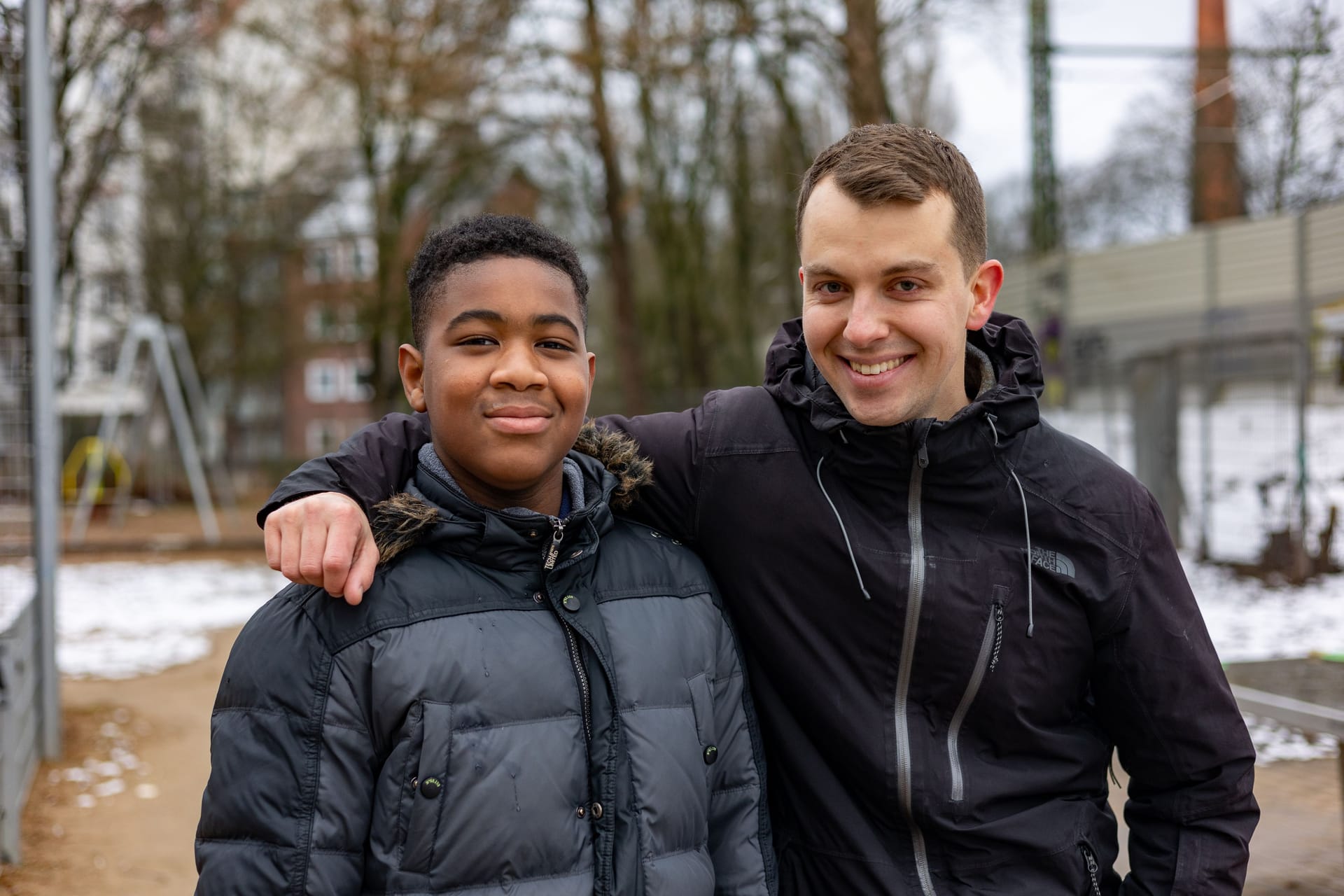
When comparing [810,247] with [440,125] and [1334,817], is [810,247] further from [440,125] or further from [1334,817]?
[440,125]

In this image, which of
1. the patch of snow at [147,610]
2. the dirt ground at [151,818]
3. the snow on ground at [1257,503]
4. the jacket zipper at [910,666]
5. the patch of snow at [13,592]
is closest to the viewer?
the jacket zipper at [910,666]

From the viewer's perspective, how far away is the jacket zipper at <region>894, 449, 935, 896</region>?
2.13 meters

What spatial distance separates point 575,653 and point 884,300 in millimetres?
851

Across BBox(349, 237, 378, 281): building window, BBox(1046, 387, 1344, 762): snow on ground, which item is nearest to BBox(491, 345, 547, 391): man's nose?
BBox(1046, 387, 1344, 762): snow on ground

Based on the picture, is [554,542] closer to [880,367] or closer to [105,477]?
[880,367]

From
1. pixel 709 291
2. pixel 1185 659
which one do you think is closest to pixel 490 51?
pixel 709 291

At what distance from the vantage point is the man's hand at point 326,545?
1.91 metres

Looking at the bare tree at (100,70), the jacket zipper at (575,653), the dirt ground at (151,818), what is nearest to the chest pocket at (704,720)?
the jacket zipper at (575,653)

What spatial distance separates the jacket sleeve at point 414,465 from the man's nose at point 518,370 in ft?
1.07

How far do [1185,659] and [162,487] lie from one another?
76.4 feet

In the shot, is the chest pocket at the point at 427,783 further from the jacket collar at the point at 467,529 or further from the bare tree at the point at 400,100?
the bare tree at the point at 400,100

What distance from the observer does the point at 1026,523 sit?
2.21 meters

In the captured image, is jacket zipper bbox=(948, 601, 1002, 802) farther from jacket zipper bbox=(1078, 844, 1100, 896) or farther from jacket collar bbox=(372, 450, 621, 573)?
jacket collar bbox=(372, 450, 621, 573)

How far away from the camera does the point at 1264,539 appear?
10.3m
